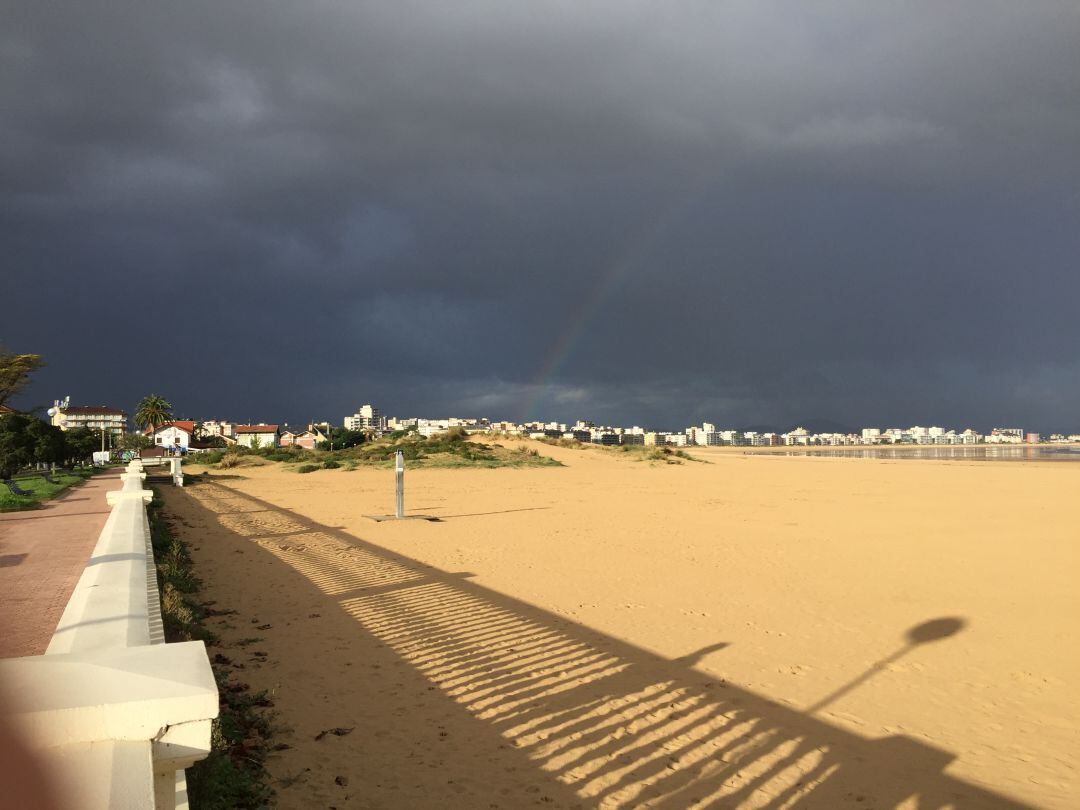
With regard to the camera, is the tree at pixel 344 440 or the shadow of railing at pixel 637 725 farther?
the tree at pixel 344 440

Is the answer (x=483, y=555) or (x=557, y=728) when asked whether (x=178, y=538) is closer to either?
(x=483, y=555)

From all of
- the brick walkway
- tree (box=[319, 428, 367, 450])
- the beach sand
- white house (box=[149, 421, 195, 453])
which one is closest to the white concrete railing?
the beach sand

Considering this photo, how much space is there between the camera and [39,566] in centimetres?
1070

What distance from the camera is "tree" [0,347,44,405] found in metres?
30.2

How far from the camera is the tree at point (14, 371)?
3025 centimetres

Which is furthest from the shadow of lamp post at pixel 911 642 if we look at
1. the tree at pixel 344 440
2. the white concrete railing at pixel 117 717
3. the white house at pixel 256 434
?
the white house at pixel 256 434

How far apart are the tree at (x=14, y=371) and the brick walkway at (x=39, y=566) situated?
1334cm

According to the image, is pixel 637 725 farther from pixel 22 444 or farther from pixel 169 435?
pixel 169 435

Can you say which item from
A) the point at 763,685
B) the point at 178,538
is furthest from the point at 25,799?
the point at 178,538

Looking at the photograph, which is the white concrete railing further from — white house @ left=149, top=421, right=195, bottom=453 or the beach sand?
white house @ left=149, top=421, right=195, bottom=453

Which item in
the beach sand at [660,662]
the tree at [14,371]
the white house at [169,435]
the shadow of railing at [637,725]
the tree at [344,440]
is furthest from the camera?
the white house at [169,435]

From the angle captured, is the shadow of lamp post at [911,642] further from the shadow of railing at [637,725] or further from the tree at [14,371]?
the tree at [14,371]

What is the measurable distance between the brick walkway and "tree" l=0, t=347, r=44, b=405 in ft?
43.8

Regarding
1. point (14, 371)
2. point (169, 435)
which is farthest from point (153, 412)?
point (14, 371)
